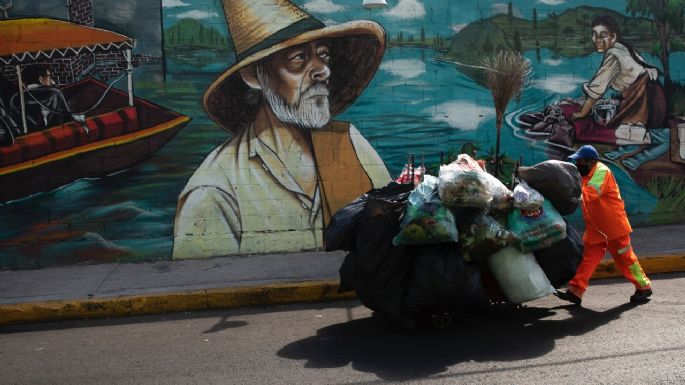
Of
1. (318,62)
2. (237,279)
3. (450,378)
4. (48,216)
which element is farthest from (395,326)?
(48,216)

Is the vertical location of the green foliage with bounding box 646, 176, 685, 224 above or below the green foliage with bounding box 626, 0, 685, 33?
below

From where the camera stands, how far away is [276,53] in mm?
8859

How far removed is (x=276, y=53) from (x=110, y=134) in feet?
7.05

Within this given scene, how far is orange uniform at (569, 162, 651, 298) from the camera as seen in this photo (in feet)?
22.0

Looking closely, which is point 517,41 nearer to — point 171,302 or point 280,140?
point 280,140

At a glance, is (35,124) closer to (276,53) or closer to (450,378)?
(276,53)

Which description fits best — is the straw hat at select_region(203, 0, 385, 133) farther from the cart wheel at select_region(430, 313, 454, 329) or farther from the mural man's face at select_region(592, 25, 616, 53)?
the cart wheel at select_region(430, 313, 454, 329)

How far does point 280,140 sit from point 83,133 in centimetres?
227

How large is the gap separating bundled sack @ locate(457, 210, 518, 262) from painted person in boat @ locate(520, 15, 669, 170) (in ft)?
13.9

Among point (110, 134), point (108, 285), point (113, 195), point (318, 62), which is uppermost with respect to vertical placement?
point (318, 62)

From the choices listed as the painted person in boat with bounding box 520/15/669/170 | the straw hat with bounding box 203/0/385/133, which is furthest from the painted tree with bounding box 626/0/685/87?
the straw hat with bounding box 203/0/385/133

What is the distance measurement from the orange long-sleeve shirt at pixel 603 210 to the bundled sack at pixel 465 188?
147 cm

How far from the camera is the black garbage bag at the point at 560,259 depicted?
6004mm

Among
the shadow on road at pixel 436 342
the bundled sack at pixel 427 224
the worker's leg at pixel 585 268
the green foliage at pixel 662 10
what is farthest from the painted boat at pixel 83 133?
the green foliage at pixel 662 10
